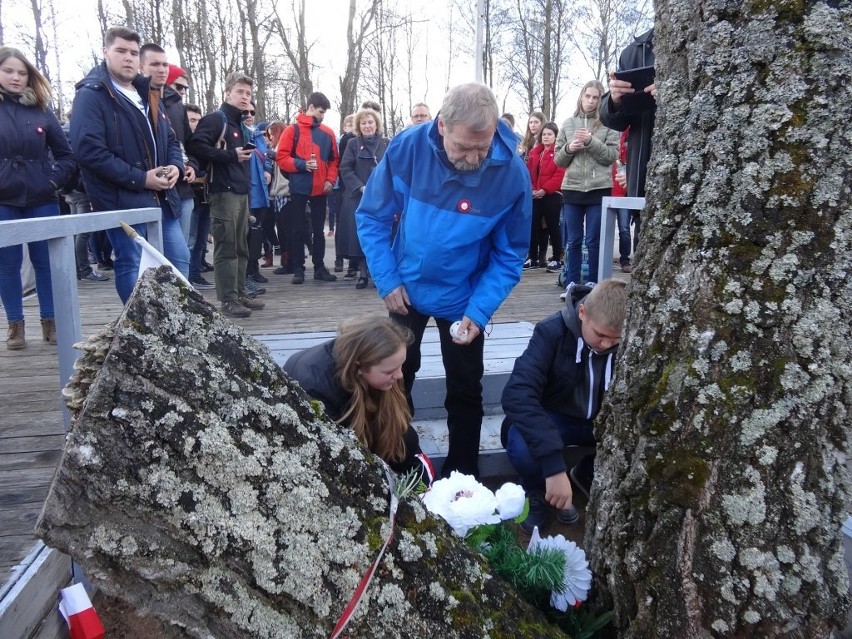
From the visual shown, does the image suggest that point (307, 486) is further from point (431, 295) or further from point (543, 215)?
point (543, 215)

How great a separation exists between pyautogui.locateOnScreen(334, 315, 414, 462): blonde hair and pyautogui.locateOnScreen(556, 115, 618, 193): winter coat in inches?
150

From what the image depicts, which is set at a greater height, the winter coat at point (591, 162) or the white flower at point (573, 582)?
the winter coat at point (591, 162)

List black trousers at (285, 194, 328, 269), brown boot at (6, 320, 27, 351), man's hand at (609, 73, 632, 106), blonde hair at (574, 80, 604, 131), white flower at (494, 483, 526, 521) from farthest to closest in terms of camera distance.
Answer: black trousers at (285, 194, 328, 269)
blonde hair at (574, 80, 604, 131)
brown boot at (6, 320, 27, 351)
man's hand at (609, 73, 632, 106)
white flower at (494, 483, 526, 521)

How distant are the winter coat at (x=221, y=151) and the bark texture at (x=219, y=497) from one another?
466 cm

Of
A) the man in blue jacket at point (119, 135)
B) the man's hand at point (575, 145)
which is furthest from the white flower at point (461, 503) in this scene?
the man's hand at point (575, 145)

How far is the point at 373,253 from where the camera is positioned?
300cm

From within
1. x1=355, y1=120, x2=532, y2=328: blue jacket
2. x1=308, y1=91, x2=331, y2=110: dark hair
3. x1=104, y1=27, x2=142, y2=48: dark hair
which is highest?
x1=308, y1=91, x2=331, y2=110: dark hair

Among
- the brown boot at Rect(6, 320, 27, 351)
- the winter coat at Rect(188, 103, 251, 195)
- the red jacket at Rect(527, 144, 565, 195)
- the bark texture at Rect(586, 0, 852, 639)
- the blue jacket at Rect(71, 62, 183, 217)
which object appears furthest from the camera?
the red jacket at Rect(527, 144, 565, 195)

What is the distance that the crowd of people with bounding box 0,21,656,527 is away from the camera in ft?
8.84

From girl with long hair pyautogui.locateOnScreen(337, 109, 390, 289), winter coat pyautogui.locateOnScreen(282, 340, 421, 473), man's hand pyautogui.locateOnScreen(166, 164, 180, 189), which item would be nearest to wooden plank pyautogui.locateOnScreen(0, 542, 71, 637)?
winter coat pyautogui.locateOnScreen(282, 340, 421, 473)

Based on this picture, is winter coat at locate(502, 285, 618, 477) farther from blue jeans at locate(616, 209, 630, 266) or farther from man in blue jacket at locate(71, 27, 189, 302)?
blue jeans at locate(616, 209, 630, 266)

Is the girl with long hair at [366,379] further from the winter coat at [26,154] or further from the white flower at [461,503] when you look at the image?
the winter coat at [26,154]

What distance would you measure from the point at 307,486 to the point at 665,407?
26.6 inches

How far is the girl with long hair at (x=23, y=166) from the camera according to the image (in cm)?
420
